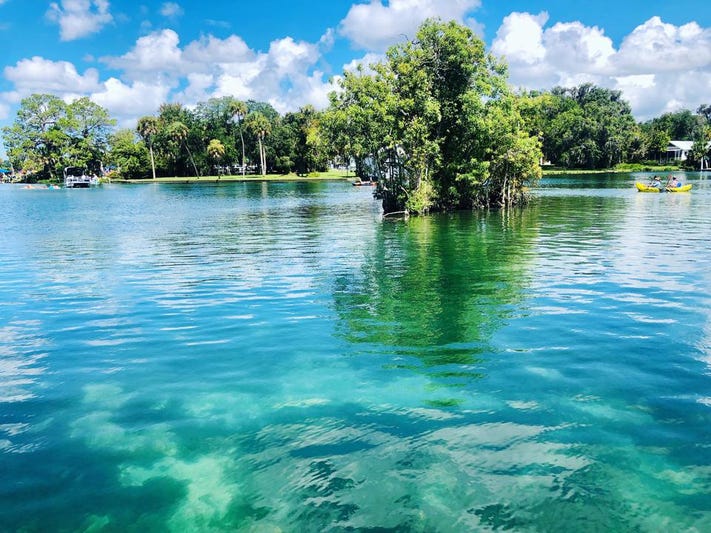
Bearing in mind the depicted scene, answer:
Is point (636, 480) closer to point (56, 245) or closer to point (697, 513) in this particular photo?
point (697, 513)

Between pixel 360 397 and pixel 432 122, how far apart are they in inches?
1415

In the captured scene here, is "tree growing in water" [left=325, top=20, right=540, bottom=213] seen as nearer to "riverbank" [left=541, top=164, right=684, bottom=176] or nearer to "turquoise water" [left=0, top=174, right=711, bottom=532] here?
"turquoise water" [left=0, top=174, right=711, bottom=532]

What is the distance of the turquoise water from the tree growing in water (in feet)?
71.9

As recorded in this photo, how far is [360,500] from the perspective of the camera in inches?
269

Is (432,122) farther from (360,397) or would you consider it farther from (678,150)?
(678,150)

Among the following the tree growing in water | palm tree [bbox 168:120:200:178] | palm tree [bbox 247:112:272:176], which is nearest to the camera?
the tree growing in water

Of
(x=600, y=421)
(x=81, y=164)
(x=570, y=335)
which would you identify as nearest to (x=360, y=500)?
(x=600, y=421)

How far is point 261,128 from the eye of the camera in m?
141

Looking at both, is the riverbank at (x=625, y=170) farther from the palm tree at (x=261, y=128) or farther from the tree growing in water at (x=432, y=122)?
the tree growing in water at (x=432, y=122)

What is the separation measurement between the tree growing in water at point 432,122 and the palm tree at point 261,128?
99.2 m

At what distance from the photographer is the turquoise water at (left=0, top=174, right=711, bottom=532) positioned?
6.80m

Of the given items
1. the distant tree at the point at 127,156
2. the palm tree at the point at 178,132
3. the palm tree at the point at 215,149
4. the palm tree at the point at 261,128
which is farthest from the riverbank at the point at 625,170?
the distant tree at the point at 127,156

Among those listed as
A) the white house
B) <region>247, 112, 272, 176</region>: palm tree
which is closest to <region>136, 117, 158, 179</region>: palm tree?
<region>247, 112, 272, 176</region>: palm tree

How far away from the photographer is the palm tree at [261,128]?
459 ft
